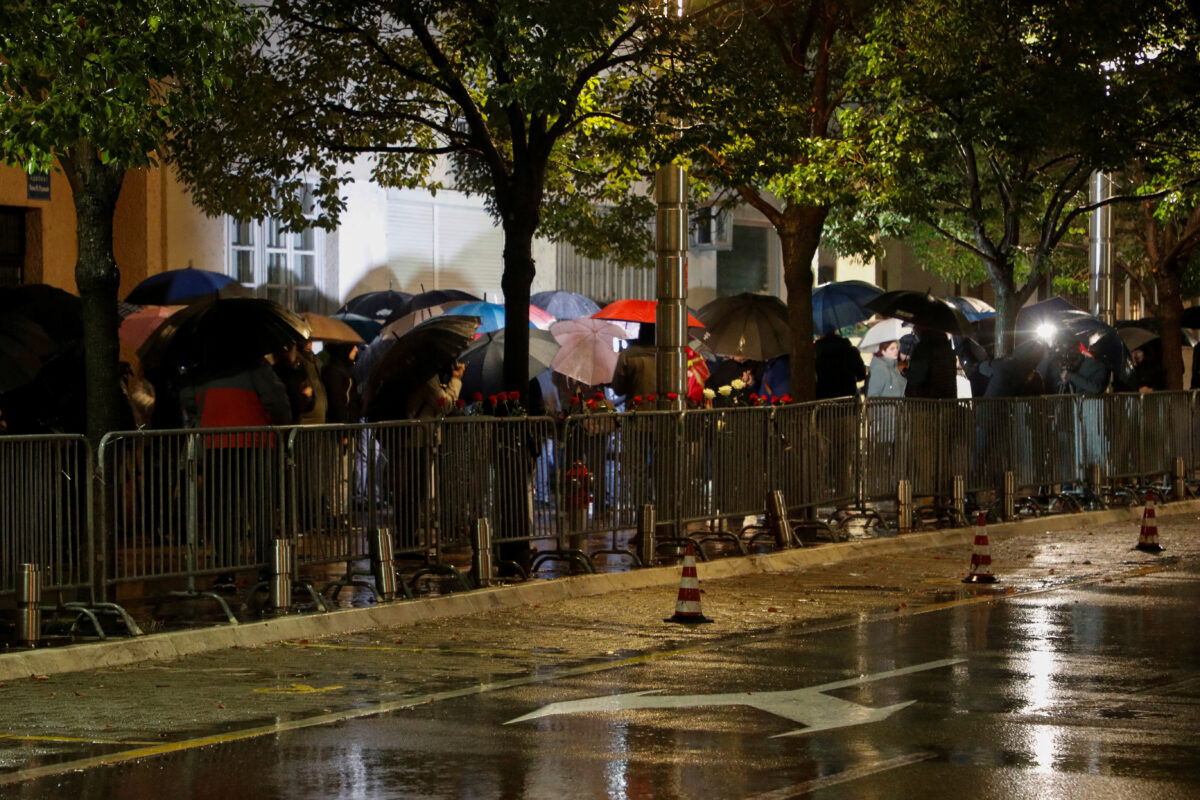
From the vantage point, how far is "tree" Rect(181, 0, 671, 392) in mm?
14602

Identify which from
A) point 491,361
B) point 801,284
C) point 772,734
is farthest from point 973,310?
point 772,734

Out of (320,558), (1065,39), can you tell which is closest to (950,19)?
(1065,39)

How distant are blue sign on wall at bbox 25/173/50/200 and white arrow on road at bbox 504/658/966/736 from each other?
15533mm

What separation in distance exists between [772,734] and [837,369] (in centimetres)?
1488

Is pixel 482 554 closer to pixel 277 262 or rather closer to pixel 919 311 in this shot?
pixel 919 311

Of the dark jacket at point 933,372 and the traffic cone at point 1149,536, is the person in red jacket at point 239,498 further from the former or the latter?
the dark jacket at point 933,372

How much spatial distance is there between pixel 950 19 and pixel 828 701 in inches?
507

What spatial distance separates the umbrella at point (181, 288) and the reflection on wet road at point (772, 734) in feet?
34.3

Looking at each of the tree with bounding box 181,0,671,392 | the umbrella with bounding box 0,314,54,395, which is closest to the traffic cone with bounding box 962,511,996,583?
the tree with bounding box 181,0,671,392

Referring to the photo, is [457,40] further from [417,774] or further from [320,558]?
[417,774]

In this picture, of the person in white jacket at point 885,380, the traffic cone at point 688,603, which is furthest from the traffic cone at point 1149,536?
the traffic cone at point 688,603

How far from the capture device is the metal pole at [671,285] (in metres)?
17.5

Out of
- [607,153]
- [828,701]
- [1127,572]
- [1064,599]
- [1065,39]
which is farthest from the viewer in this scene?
[1065,39]

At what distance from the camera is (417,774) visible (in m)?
7.59
